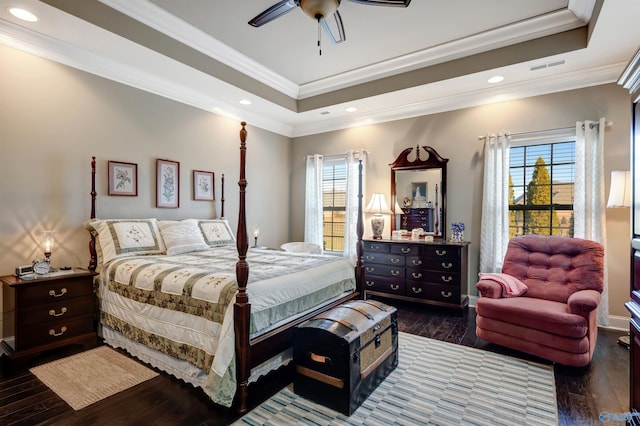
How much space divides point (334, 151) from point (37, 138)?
12.9 feet

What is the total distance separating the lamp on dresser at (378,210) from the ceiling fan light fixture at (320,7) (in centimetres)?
292


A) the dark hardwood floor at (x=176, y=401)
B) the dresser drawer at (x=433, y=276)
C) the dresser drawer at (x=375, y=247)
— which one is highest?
the dresser drawer at (x=375, y=247)

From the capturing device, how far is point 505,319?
2.93 m

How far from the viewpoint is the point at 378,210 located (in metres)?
4.90

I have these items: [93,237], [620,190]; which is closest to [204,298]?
[93,237]

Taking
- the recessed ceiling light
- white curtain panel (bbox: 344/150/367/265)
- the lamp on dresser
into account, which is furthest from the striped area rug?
the recessed ceiling light

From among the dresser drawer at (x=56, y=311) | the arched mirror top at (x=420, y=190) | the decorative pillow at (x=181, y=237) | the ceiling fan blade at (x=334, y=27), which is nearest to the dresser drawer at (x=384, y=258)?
the arched mirror top at (x=420, y=190)

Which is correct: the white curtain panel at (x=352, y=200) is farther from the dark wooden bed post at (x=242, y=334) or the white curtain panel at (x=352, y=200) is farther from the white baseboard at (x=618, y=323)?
the dark wooden bed post at (x=242, y=334)

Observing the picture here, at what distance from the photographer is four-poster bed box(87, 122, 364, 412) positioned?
207 centimetres

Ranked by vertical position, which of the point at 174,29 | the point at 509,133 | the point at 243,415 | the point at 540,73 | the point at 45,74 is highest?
the point at 174,29

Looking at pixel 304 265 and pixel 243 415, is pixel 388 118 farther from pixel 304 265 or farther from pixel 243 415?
pixel 243 415

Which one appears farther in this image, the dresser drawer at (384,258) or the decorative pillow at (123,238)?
the dresser drawer at (384,258)

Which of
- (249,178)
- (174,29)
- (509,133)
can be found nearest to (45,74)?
(174,29)

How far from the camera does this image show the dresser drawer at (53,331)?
8.62 ft
